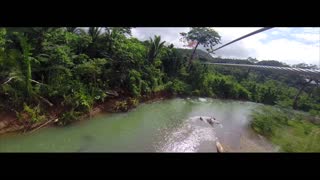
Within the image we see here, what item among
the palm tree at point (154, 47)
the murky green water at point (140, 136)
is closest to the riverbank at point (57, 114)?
the murky green water at point (140, 136)

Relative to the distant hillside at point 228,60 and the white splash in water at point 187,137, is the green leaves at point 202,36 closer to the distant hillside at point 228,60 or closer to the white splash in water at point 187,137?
the distant hillside at point 228,60

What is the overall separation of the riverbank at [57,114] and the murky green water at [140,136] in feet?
0.55

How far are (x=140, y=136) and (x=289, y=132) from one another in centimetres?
404

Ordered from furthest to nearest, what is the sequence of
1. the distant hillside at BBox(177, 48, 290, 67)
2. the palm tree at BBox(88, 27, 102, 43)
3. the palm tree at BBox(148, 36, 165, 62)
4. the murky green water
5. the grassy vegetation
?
the distant hillside at BBox(177, 48, 290, 67) < the palm tree at BBox(148, 36, 165, 62) < the palm tree at BBox(88, 27, 102, 43) < the grassy vegetation < the murky green water

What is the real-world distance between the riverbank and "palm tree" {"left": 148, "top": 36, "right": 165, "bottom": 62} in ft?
6.28

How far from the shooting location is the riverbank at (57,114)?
16.6ft

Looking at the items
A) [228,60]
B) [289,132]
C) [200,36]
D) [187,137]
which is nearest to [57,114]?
[187,137]

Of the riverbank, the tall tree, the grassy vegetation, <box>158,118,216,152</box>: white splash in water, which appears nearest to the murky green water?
<box>158,118,216,152</box>: white splash in water

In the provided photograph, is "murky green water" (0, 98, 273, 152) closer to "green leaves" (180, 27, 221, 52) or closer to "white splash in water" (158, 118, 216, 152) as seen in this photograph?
"white splash in water" (158, 118, 216, 152)

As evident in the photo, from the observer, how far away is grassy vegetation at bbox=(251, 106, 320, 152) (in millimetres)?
5298

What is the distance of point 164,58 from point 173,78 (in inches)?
43.2

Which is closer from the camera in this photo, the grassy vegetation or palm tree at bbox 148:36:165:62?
the grassy vegetation
